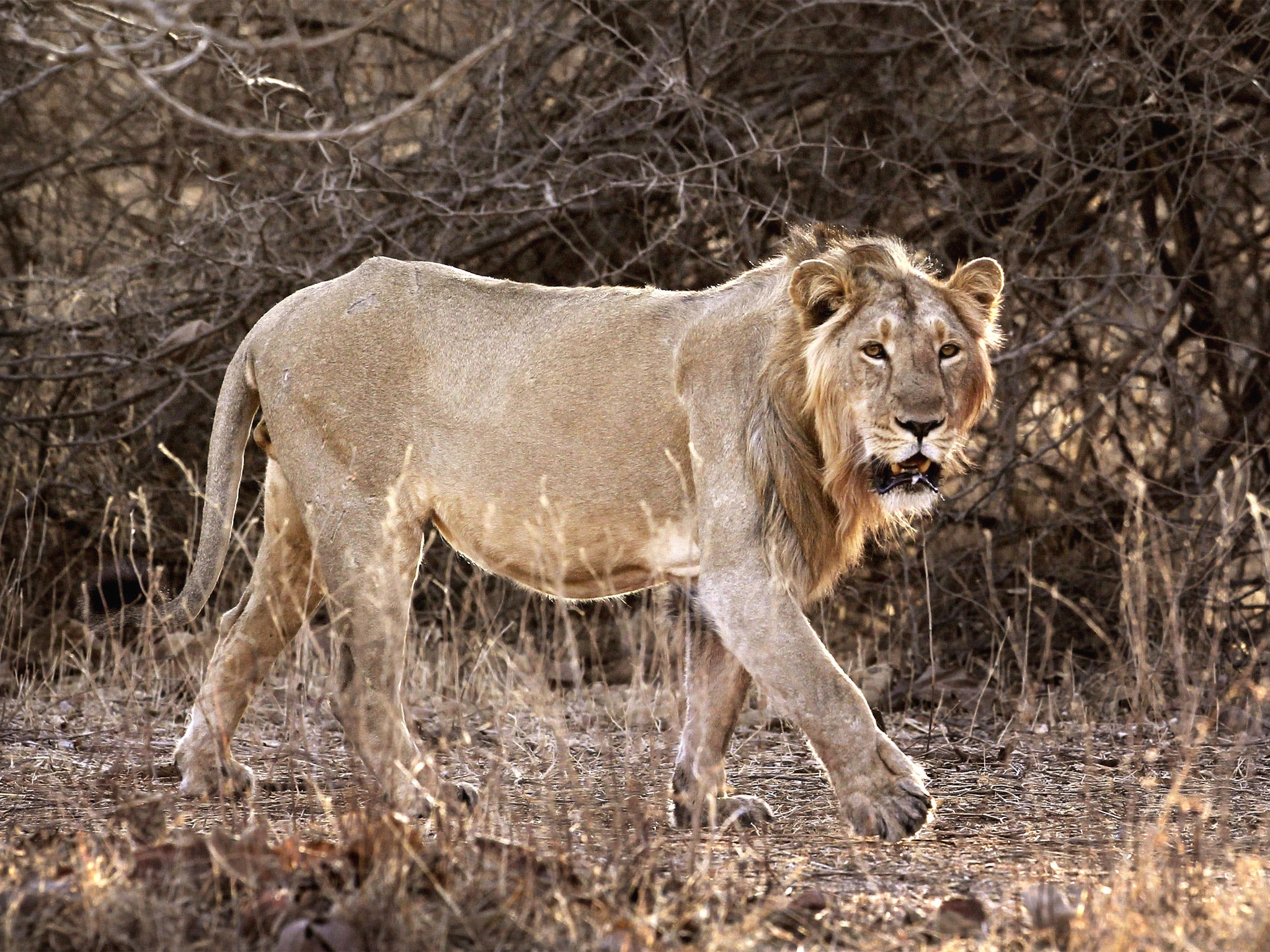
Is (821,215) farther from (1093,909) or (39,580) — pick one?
(1093,909)

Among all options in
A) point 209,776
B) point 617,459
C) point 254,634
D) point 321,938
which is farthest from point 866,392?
point 209,776

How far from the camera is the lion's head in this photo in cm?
357

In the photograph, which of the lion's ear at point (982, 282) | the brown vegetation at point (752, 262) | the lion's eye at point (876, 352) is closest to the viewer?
the lion's eye at point (876, 352)

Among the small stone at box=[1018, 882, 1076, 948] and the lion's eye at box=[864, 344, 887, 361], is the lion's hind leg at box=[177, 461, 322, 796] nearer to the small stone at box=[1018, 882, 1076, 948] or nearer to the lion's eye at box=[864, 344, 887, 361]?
the lion's eye at box=[864, 344, 887, 361]

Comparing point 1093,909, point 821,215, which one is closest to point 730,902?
point 1093,909

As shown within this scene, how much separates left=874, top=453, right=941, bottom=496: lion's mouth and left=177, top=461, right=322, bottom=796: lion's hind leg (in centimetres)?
164

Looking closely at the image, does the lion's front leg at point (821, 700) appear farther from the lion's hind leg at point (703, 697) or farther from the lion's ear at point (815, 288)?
the lion's ear at point (815, 288)

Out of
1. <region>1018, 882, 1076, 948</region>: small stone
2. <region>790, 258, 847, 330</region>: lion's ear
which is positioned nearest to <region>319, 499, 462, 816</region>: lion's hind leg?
<region>790, 258, 847, 330</region>: lion's ear

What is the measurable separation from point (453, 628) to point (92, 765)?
158 cm

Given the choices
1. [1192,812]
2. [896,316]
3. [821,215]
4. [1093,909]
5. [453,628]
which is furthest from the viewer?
[821,215]

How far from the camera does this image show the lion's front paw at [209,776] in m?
4.13

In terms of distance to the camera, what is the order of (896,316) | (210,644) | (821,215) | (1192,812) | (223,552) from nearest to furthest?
(896,316), (1192,812), (223,552), (210,644), (821,215)

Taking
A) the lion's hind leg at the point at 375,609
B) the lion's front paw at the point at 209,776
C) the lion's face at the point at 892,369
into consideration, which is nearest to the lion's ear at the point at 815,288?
the lion's face at the point at 892,369

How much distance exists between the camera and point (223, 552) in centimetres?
436
